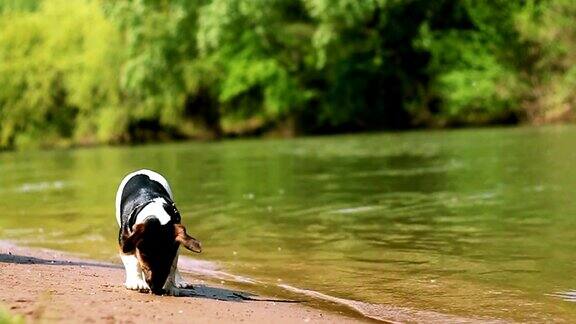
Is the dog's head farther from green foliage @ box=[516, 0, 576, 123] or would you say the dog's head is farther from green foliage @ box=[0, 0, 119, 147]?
green foliage @ box=[0, 0, 119, 147]

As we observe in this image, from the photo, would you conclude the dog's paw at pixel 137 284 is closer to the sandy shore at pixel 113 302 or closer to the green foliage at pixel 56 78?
the sandy shore at pixel 113 302

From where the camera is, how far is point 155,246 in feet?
24.0

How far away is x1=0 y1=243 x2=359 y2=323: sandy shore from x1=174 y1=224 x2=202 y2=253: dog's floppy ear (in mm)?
431

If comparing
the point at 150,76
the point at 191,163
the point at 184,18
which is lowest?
the point at 191,163

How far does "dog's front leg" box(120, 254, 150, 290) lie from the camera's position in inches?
296

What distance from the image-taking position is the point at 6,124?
1804 inches

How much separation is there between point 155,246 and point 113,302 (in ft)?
2.61

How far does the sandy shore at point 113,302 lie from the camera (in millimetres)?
6012

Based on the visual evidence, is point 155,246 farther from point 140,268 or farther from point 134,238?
point 140,268

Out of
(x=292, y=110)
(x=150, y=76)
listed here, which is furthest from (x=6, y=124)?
(x=292, y=110)

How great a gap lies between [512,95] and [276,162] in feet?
63.4

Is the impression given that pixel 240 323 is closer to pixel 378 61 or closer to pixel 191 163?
pixel 191 163

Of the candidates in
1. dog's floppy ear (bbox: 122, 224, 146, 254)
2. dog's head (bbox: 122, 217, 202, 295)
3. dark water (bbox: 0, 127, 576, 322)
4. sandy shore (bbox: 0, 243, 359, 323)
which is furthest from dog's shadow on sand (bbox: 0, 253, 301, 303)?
dog's floppy ear (bbox: 122, 224, 146, 254)

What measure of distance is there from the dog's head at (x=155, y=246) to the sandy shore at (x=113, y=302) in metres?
0.17
